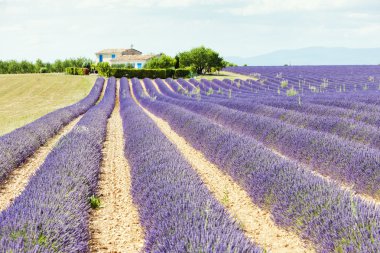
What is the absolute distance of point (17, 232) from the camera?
328 cm

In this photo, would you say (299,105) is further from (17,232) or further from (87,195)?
(17,232)

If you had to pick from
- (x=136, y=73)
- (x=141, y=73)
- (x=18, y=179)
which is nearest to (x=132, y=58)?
(x=141, y=73)

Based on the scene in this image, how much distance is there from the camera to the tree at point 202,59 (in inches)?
2186

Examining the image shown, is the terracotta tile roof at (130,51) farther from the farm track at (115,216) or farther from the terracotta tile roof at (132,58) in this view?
the farm track at (115,216)

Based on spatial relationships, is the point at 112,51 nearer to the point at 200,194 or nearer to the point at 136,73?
the point at 136,73

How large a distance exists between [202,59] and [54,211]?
53508mm

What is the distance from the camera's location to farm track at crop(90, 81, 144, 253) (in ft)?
13.7

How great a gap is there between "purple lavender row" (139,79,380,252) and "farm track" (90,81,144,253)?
1623 millimetres

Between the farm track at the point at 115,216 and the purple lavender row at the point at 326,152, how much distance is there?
318 cm

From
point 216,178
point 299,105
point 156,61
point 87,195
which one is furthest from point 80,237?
point 156,61

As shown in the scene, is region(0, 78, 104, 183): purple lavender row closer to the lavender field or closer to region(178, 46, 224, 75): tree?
the lavender field

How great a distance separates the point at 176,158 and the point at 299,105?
7.99 m

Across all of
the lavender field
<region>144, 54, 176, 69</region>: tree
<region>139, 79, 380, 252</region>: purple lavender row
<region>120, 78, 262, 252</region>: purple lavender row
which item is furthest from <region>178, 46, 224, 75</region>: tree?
<region>120, 78, 262, 252</region>: purple lavender row

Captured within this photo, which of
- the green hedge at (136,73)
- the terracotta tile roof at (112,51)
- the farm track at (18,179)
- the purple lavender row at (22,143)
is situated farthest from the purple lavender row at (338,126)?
the terracotta tile roof at (112,51)
